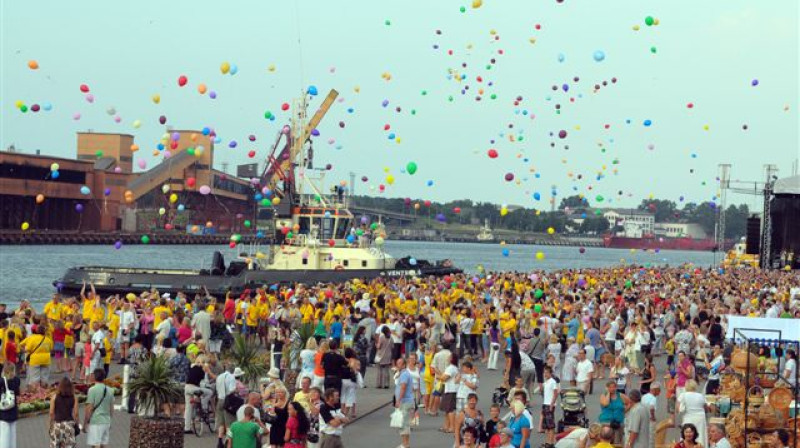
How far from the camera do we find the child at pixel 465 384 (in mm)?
18562

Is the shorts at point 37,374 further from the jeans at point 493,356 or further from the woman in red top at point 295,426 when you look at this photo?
the jeans at point 493,356

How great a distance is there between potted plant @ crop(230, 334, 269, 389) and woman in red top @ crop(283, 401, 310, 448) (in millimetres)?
5776

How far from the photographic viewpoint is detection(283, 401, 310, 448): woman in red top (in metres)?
14.7

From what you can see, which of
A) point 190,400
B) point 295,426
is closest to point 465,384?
point 190,400

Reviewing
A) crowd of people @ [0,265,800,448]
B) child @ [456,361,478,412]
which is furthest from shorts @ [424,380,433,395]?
child @ [456,361,478,412]

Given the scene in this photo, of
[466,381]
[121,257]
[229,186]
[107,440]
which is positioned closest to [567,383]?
[466,381]

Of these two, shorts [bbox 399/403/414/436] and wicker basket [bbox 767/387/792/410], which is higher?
wicker basket [bbox 767/387/792/410]

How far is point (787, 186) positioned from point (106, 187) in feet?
266

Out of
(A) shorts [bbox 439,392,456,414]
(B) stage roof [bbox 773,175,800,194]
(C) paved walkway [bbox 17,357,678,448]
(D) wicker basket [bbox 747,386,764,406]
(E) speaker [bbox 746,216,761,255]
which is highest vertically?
(B) stage roof [bbox 773,175,800,194]

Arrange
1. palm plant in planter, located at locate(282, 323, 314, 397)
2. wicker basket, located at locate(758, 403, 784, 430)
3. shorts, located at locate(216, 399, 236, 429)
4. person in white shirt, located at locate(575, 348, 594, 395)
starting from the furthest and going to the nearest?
palm plant in planter, located at locate(282, 323, 314, 397) → person in white shirt, located at locate(575, 348, 594, 395) → shorts, located at locate(216, 399, 236, 429) → wicker basket, located at locate(758, 403, 784, 430)

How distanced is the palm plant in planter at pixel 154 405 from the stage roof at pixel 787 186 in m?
43.2

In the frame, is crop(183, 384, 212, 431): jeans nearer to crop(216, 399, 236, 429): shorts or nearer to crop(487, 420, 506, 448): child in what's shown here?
crop(216, 399, 236, 429): shorts

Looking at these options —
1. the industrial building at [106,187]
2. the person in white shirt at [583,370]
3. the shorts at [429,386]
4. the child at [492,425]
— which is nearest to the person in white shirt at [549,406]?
the child at [492,425]

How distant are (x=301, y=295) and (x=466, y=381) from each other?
1447 cm
